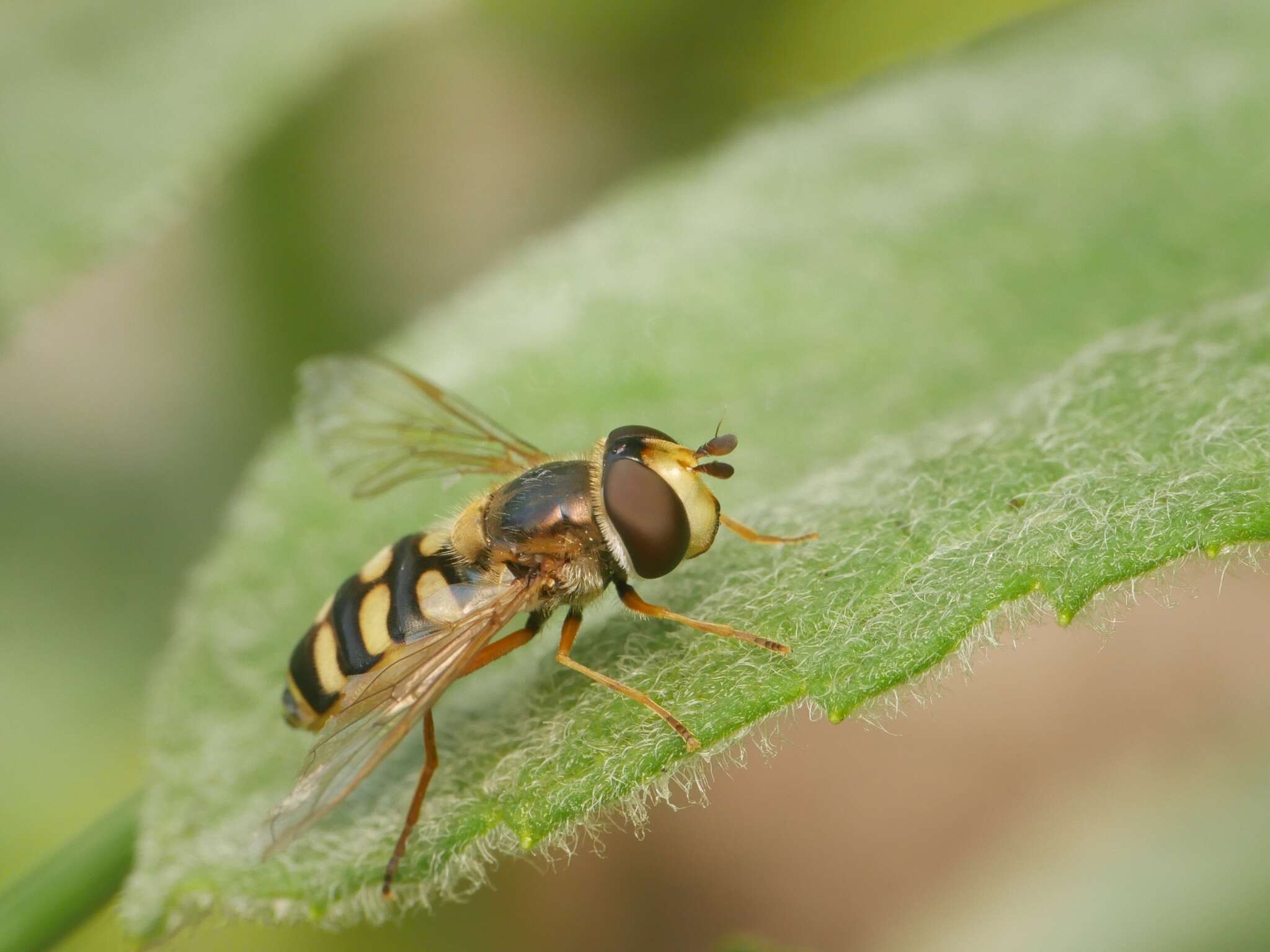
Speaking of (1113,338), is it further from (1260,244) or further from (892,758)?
(892,758)

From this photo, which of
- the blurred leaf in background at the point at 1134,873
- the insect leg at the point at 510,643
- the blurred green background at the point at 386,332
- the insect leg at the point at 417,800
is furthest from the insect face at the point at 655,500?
the blurred leaf in background at the point at 1134,873

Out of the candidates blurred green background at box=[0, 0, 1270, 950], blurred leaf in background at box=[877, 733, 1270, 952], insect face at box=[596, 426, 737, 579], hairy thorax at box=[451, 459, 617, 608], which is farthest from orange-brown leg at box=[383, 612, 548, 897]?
blurred leaf in background at box=[877, 733, 1270, 952]

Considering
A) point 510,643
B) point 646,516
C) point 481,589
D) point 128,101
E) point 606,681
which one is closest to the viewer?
point 606,681

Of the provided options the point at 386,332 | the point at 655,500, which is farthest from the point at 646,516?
the point at 386,332

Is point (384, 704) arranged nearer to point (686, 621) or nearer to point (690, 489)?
point (686, 621)

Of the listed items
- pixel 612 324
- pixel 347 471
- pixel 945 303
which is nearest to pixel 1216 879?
pixel 945 303

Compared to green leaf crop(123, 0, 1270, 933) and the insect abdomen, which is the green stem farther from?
the insect abdomen
